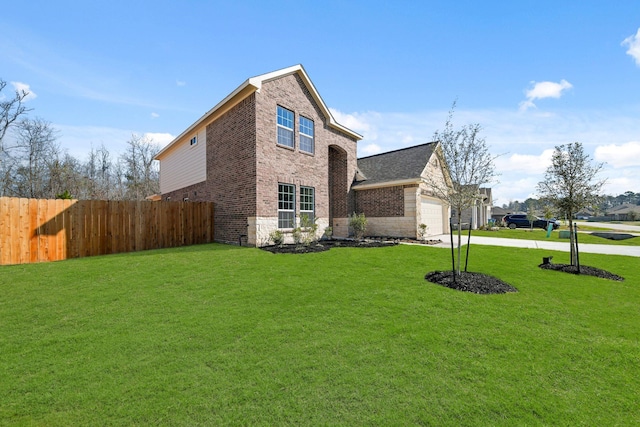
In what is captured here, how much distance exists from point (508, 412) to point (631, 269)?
373 inches

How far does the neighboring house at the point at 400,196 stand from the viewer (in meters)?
14.2

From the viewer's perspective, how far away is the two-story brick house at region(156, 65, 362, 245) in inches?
428

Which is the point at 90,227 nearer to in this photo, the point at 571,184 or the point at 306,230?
the point at 306,230

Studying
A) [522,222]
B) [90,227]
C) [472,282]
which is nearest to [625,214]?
[522,222]

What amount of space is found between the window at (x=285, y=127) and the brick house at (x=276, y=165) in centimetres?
5

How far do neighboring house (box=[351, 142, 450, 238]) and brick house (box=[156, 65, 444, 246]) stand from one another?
2.6 inches

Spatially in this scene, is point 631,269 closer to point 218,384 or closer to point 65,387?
point 218,384

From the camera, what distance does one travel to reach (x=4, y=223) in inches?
309

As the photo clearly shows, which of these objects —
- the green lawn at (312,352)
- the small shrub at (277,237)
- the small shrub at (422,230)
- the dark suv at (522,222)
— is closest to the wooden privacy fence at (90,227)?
the green lawn at (312,352)

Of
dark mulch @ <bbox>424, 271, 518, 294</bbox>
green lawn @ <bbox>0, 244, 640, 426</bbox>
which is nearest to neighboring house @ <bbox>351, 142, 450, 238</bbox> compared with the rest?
dark mulch @ <bbox>424, 271, 518, 294</bbox>

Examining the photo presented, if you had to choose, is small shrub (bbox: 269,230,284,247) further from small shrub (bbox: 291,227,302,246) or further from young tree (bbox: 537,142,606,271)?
young tree (bbox: 537,142,606,271)

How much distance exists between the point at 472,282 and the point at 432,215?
11031 millimetres

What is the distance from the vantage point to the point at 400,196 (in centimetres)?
1465

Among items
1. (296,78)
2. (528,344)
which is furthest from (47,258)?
(528,344)
